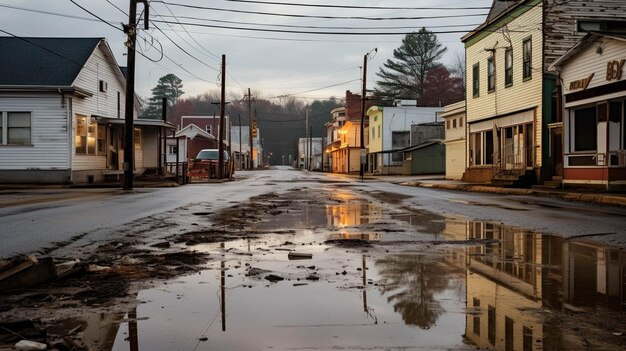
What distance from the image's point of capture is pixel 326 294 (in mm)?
5402

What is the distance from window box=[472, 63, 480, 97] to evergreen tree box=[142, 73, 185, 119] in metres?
106

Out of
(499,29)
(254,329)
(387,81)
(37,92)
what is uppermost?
(387,81)

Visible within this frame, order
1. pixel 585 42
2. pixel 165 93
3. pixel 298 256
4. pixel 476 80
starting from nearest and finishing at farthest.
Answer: pixel 298 256 < pixel 585 42 < pixel 476 80 < pixel 165 93

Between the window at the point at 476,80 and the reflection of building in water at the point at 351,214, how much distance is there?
22442 millimetres

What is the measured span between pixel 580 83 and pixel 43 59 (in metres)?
27.8

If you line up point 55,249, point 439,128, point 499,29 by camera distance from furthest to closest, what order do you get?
point 439,128, point 499,29, point 55,249

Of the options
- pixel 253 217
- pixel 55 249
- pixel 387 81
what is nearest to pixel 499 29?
pixel 253 217

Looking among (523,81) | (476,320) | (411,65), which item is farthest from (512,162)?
(411,65)

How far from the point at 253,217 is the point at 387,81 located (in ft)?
280

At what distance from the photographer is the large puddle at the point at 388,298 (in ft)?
13.3

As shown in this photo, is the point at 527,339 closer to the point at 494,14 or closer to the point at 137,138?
the point at 494,14

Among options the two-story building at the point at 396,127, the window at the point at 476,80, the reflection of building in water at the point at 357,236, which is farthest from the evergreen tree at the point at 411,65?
the reflection of building in water at the point at 357,236

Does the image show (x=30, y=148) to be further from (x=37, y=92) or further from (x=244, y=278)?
(x=244, y=278)

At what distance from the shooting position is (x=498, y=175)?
99.6 ft
